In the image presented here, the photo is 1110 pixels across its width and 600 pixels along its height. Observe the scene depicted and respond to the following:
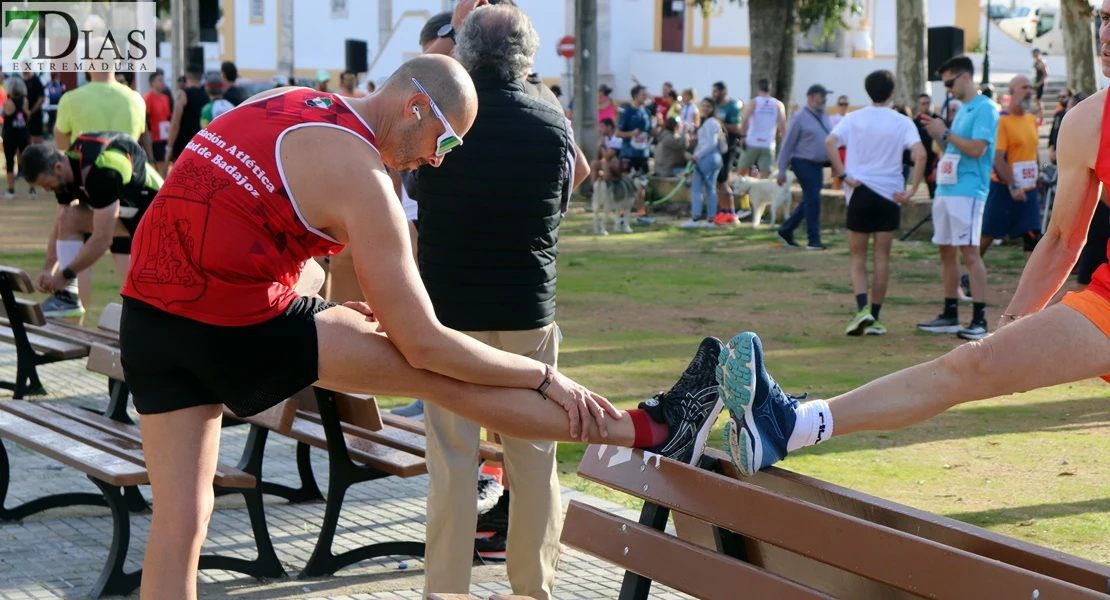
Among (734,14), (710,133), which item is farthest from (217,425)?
(734,14)

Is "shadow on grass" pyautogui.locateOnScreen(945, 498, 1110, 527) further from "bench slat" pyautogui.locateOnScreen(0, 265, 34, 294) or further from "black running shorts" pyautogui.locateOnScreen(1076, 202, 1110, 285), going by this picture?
"bench slat" pyautogui.locateOnScreen(0, 265, 34, 294)

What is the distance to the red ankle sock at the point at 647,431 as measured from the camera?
12.3 ft

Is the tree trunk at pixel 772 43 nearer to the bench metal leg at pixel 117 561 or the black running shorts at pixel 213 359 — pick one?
the bench metal leg at pixel 117 561

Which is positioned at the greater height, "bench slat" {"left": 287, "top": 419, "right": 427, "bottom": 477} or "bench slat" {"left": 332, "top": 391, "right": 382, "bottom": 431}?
"bench slat" {"left": 332, "top": 391, "right": 382, "bottom": 431}

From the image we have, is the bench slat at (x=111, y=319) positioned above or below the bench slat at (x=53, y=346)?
above

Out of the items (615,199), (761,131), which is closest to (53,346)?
(615,199)

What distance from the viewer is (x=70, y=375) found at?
9227mm

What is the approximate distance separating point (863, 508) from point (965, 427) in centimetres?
483

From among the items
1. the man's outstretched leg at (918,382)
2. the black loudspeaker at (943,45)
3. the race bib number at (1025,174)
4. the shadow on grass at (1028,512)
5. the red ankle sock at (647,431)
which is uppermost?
the black loudspeaker at (943,45)

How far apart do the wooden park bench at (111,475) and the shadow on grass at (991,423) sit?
320cm

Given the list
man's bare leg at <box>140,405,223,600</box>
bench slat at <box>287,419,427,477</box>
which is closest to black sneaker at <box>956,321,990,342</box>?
bench slat at <box>287,419,427,477</box>

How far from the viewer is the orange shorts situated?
12.3 feet

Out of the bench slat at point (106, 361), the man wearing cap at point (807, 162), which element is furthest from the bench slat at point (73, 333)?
the man wearing cap at point (807, 162)

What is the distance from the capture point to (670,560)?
10.8 feet
